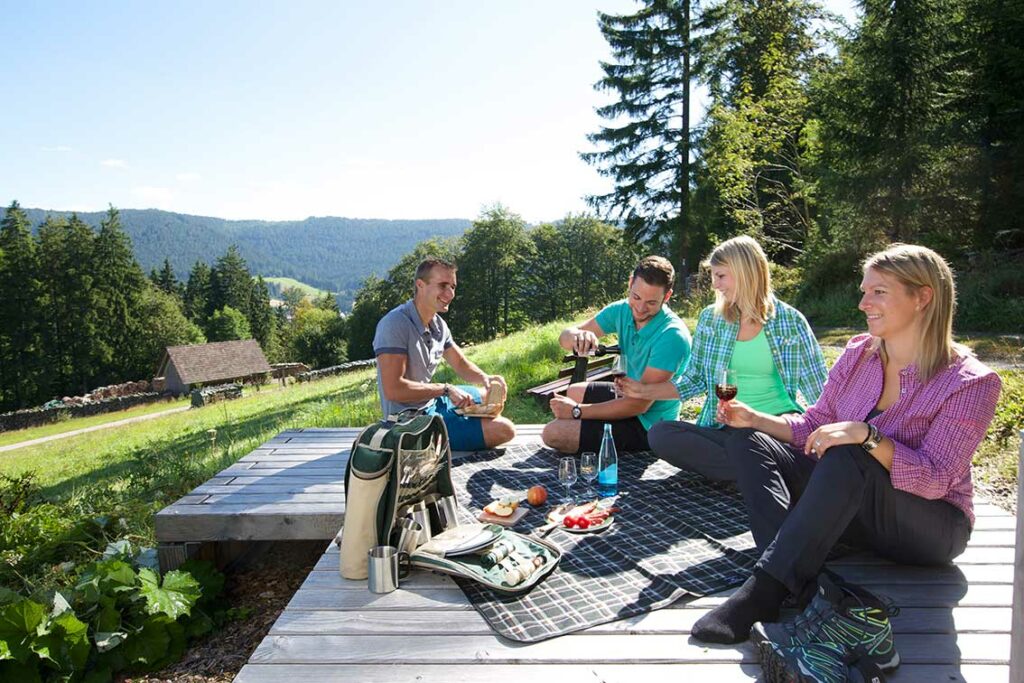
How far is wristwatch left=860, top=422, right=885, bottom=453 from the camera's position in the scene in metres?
2.46

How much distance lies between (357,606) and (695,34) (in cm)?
2393

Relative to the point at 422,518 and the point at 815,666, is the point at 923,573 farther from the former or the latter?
the point at 422,518

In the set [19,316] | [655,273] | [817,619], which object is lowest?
[19,316]

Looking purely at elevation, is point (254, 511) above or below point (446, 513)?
below

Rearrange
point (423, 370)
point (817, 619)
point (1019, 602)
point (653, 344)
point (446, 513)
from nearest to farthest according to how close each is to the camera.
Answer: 1. point (1019, 602)
2. point (817, 619)
3. point (446, 513)
4. point (653, 344)
5. point (423, 370)

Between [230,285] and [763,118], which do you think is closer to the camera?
[763,118]

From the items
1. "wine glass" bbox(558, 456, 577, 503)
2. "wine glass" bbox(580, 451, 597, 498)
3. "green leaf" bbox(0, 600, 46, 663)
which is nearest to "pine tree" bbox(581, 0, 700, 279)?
"wine glass" bbox(580, 451, 597, 498)

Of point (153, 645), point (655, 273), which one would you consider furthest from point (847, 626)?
point (153, 645)

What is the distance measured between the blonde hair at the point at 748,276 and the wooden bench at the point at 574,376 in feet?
4.02

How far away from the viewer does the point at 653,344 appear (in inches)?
171

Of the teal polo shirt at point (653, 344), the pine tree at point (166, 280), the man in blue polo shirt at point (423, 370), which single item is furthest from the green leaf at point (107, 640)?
the pine tree at point (166, 280)

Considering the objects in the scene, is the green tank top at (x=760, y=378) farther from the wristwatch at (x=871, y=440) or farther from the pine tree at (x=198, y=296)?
the pine tree at (x=198, y=296)

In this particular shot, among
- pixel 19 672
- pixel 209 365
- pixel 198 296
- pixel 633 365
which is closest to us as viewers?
pixel 19 672

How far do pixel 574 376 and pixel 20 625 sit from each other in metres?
3.57
